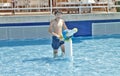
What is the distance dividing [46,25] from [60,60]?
403 centimetres

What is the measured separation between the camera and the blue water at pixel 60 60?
8969 millimetres

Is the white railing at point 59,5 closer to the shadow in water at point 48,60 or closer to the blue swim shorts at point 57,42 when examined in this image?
the blue swim shorts at point 57,42

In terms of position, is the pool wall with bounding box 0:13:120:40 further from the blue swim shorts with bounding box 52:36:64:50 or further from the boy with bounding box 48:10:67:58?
the blue swim shorts with bounding box 52:36:64:50

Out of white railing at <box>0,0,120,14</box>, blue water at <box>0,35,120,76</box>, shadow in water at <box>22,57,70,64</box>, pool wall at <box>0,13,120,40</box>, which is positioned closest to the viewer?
blue water at <box>0,35,120,76</box>

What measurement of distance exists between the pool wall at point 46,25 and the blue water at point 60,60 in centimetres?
29

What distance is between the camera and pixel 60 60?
402 inches

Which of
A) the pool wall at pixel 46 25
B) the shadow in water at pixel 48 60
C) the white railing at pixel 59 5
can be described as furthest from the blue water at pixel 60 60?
the white railing at pixel 59 5

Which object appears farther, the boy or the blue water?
the boy

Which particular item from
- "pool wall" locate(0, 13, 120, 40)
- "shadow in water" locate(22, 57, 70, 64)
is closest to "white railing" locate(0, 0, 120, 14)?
"pool wall" locate(0, 13, 120, 40)

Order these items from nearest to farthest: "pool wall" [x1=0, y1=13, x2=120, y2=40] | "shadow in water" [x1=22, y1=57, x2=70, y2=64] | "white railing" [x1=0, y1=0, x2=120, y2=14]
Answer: "shadow in water" [x1=22, y1=57, x2=70, y2=64] → "pool wall" [x1=0, y1=13, x2=120, y2=40] → "white railing" [x1=0, y1=0, x2=120, y2=14]

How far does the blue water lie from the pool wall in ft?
0.95

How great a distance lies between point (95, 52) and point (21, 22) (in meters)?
3.48

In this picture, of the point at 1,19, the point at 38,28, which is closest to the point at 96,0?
the point at 38,28

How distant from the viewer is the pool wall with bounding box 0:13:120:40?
13.7 metres
